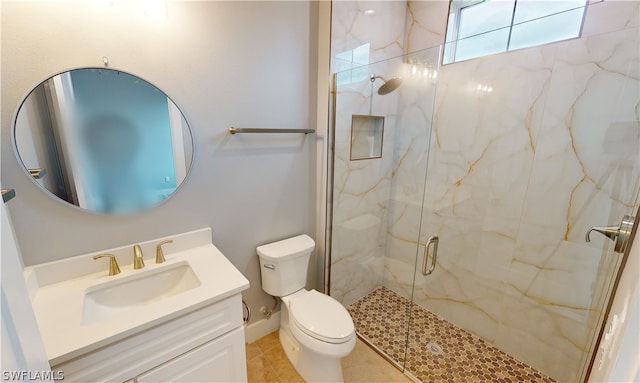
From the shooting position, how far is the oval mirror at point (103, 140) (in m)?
1.05

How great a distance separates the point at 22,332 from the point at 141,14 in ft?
4.20

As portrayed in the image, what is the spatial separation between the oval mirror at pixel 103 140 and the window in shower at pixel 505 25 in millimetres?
1965

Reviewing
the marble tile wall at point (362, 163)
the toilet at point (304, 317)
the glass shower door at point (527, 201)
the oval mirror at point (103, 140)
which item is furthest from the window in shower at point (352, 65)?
the toilet at point (304, 317)

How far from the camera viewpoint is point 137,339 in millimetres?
933

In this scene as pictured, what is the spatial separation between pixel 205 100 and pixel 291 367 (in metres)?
1.70

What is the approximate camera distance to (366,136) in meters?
2.14

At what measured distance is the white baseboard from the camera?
1.86 metres

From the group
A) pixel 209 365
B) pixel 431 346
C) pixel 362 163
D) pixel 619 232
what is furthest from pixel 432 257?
pixel 209 365

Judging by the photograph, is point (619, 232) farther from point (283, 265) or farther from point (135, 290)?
point (135, 290)

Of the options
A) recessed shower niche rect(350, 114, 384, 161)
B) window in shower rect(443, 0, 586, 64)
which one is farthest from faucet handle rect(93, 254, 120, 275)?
window in shower rect(443, 0, 586, 64)

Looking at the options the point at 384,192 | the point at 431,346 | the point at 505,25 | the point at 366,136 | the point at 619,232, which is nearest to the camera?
the point at 619,232

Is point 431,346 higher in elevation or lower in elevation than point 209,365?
lower

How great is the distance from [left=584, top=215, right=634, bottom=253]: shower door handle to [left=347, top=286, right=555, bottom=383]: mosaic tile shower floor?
3.19ft

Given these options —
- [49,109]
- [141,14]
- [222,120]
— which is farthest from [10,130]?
[222,120]
